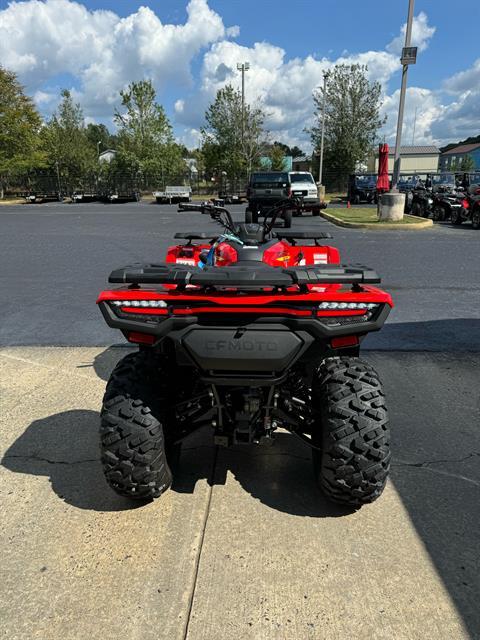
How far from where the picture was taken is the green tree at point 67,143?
48.4 meters

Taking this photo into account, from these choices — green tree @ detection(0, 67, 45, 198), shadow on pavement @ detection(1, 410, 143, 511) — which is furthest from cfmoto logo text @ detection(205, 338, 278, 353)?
green tree @ detection(0, 67, 45, 198)

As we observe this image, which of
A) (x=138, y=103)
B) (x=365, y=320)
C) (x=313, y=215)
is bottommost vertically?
(x=313, y=215)

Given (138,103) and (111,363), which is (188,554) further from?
(138,103)

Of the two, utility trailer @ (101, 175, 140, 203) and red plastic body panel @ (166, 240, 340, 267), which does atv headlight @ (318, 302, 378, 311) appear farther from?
utility trailer @ (101, 175, 140, 203)

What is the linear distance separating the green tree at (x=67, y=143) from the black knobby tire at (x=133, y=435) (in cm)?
5127

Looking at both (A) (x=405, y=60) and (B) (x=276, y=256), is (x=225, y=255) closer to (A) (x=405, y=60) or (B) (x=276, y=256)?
(B) (x=276, y=256)

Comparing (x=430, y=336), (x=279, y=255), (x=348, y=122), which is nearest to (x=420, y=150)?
(x=348, y=122)

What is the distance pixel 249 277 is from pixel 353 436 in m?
0.87

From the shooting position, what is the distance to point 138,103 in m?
46.2

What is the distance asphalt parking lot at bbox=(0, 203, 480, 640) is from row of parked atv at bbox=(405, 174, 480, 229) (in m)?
13.1

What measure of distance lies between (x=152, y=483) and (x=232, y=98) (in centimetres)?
4839

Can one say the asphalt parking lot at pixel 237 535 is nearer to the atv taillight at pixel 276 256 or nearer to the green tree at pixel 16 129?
the atv taillight at pixel 276 256

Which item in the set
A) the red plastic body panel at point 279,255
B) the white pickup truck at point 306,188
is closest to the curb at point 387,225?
the white pickup truck at point 306,188

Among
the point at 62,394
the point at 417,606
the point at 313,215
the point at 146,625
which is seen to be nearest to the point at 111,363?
the point at 62,394
